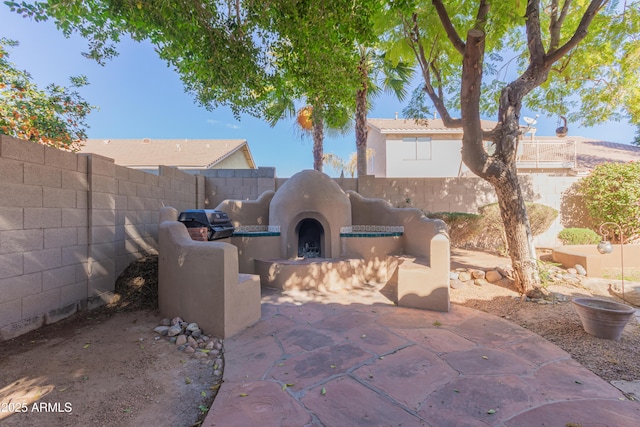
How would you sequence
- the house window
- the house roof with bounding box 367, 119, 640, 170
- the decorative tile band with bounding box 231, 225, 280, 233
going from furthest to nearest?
the house window
the house roof with bounding box 367, 119, 640, 170
the decorative tile band with bounding box 231, 225, 280, 233

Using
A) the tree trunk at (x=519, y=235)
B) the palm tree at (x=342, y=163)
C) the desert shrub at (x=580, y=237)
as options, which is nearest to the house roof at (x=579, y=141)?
the desert shrub at (x=580, y=237)

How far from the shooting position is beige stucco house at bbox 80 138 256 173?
14375 mm

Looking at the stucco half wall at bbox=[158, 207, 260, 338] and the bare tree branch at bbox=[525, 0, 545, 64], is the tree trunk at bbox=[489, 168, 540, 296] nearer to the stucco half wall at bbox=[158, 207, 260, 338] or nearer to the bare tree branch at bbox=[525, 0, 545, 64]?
Answer: the bare tree branch at bbox=[525, 0, 545, 64]

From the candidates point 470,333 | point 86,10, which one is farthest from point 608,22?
point 86,10

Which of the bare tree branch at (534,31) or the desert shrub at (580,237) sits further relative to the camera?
the desert shrub at (580,237)

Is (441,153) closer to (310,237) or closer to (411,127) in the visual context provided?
(411,127)

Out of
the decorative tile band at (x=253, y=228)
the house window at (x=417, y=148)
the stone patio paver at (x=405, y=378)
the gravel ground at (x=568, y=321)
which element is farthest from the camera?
the house window at (x=417, y=148)

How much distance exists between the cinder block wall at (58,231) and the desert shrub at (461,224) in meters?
7.94

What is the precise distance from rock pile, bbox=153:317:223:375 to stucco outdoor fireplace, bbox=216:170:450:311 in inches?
91.3

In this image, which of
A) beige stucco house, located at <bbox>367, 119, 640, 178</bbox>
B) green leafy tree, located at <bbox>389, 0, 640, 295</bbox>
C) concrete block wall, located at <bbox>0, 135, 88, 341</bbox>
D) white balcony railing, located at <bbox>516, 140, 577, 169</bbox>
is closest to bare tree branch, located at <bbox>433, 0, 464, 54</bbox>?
green leafy tree, located at <bbox>389, 0, 640, 295</bbox>

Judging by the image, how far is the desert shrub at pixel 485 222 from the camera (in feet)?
26.4

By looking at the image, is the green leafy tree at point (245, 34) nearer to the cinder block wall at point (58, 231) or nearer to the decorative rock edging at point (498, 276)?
the cinder block wall at point (58, 231)

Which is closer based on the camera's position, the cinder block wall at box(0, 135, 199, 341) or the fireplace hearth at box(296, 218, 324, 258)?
the cinder block wall at box(0, 135, 199, 341)

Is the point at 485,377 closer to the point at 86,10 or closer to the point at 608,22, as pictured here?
the point at 86,10
